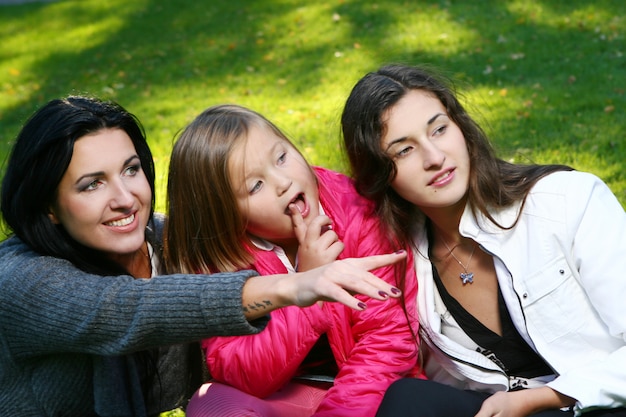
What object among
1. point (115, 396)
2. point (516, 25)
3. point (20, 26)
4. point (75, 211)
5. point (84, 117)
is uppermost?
point (84, 117)

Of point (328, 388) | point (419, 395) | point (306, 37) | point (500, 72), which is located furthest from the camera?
point (306, 37)

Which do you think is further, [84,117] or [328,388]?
[328,388]

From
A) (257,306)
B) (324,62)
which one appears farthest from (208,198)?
(324,62)

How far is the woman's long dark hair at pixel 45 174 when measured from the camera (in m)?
2.65

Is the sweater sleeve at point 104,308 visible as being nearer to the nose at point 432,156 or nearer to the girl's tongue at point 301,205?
the girl's tongue at point 301,205

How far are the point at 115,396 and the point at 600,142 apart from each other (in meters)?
Answer: 3.39

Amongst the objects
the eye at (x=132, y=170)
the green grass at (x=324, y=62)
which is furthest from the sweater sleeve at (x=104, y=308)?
the green grass at (x=324, y=62)

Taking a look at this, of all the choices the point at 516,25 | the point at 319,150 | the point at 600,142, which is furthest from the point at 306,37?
the point at 600,142

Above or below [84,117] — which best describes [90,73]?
below

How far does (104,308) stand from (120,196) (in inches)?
19.1

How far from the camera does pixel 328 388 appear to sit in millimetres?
A: 3031

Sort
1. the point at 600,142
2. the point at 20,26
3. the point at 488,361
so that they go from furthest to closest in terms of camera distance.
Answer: the point at 20,26
the point at 600,142
the point at 488,361

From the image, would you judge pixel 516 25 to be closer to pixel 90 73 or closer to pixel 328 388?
pixel 90 73

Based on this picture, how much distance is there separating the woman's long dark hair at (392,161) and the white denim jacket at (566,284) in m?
0.07
